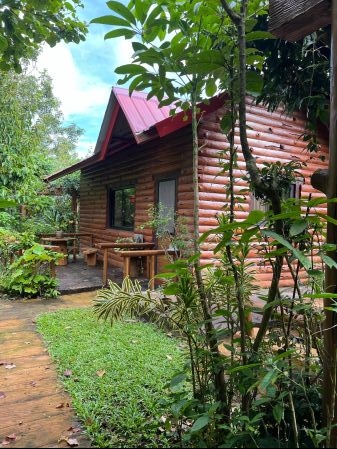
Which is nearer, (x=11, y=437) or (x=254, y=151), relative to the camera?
(x=11, y=437)

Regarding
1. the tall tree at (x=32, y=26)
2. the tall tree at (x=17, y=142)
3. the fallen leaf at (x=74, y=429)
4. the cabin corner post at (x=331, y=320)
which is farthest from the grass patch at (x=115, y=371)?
the tall tree at (x=17, y=142)

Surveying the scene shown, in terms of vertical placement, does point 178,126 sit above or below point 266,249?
above

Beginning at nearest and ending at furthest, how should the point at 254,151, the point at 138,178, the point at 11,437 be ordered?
the point at 11,437
the point at 254,151
the point at 138,178

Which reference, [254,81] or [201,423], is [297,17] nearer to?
[254,81]

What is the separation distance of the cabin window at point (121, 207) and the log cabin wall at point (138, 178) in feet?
0.65

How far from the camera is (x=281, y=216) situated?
827 millimetres

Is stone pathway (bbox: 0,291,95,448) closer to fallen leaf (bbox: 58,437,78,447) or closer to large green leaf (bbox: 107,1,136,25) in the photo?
fallen leaf (bbox: 58,437,78,447)

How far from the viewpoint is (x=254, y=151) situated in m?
6.32

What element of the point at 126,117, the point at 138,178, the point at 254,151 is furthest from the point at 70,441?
the point at 138,178

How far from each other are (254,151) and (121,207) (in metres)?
4.11

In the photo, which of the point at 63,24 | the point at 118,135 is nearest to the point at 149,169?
the point at 118,135

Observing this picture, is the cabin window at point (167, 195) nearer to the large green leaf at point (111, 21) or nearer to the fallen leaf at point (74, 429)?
the fallen leaf at point (74, 429)

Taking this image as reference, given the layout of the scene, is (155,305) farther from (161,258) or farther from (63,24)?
(161,258)

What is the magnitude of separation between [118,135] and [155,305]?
6.49 metres
